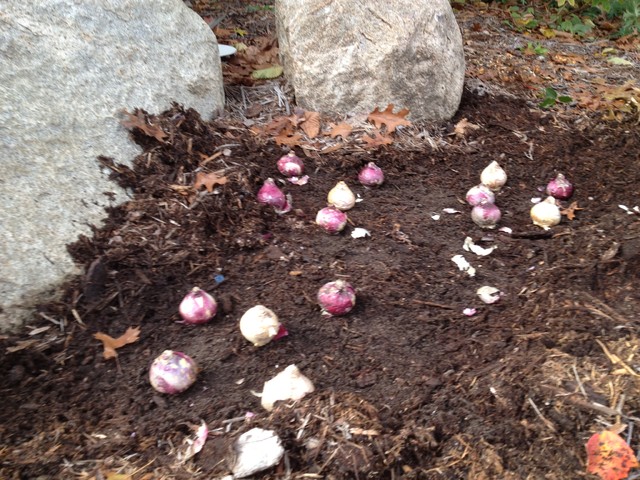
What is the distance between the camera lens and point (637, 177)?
3.26m

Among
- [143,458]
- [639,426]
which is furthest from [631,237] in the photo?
[143,458]

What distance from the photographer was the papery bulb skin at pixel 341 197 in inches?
121

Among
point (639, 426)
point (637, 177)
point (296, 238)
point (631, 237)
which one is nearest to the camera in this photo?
point (639, 426)

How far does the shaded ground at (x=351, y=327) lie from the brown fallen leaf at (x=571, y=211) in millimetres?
31

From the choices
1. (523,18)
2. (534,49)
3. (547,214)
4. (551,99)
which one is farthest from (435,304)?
(523,18)

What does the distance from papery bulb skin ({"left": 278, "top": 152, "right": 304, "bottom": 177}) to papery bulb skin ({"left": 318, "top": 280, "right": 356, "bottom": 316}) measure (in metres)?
1.09

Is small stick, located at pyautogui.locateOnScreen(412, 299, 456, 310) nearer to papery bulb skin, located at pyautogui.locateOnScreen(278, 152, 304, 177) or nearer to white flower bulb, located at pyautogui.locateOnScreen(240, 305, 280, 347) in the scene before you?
white flower bulb, located at pyautogui.locateOnScreen(240, 305, 280, 347)

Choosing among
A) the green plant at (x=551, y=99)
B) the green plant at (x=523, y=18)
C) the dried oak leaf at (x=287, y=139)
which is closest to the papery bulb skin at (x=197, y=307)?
the dried oak leaf at (x=287, y=139)

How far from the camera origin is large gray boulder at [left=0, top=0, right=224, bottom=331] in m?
2.47

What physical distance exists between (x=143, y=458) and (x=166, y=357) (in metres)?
0.37

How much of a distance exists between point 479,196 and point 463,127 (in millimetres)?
895

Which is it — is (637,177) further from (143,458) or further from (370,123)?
(143,458)

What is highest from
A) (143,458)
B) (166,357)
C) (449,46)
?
(449,46)

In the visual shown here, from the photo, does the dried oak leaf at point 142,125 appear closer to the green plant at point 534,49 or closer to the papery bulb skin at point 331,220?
the papery bulb skin at point 331,220
